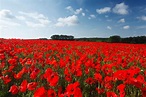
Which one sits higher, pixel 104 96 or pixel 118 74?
pixel 118 74

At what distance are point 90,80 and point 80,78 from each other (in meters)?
0.74

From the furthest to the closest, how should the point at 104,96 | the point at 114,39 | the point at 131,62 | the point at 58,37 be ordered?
the point at 58,37 < the point at 114,39 < the point at 131,62 < the point at 104,96

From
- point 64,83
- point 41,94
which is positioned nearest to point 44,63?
point 64,83

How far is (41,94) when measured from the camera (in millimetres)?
2463

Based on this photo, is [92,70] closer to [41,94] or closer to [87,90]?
[87,90]

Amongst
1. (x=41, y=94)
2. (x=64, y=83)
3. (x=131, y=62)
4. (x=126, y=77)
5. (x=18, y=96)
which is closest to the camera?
(x=41, y=94)

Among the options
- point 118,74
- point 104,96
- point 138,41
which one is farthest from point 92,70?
point 138,41

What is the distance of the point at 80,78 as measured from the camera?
5.26 m

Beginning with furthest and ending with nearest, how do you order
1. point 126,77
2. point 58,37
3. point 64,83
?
point 58,37
point 64,83
point 126,77

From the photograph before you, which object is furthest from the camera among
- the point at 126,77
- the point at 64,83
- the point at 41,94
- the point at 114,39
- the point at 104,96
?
the point at 114,39

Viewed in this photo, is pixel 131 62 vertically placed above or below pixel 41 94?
below

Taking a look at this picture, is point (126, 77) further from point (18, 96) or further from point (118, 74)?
point (18, 96)

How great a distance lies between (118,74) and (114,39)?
107 ft

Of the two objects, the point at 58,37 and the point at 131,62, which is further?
the point at 58,37
